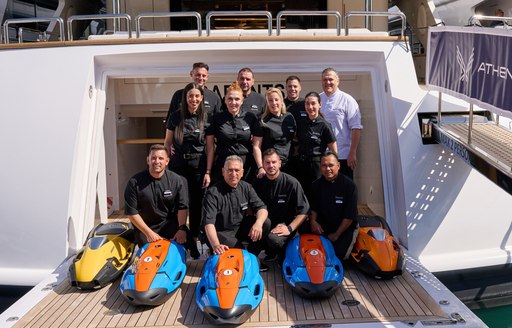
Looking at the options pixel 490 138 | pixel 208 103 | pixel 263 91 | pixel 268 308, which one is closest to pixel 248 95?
pixel 208 103

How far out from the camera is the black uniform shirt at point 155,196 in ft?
14.6

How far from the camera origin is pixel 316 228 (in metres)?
4.57

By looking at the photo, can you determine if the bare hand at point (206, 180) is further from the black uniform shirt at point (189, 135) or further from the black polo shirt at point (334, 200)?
the black polo shirt at point (334, 200)

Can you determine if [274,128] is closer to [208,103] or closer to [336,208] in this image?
[208,103]

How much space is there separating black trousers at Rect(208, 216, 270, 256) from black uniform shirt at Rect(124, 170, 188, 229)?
453mm

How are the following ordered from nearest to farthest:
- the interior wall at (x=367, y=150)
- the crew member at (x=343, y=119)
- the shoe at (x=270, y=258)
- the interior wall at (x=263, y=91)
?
1. the shoe at (x=270, y=258)
2. the crew member at (x=343, y=119)
3. the interior wall at (x=367, y=150)
4. the interior wall at (x=263, y=91)

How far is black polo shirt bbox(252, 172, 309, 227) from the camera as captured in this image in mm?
4492

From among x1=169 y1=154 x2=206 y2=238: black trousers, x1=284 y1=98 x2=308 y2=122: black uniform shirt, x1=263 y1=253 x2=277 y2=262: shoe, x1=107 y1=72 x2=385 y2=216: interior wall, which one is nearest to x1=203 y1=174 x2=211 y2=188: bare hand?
x1=169 y1=154 x2=206 y2=238: black trousers

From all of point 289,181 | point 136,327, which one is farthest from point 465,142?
point 136,327

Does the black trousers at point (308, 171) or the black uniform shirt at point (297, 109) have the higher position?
the black uniform shirt at point (297, 109)

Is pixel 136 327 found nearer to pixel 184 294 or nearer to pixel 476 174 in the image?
pixel 184 294

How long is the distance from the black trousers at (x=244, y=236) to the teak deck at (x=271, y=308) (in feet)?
0.99

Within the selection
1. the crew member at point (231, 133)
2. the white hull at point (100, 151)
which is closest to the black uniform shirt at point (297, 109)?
the crew member at point (231, 133)

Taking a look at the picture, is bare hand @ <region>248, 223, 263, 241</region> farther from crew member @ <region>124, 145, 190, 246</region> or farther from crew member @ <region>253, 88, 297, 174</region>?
crew member @ <region>124, 145, 190, 246</region>
